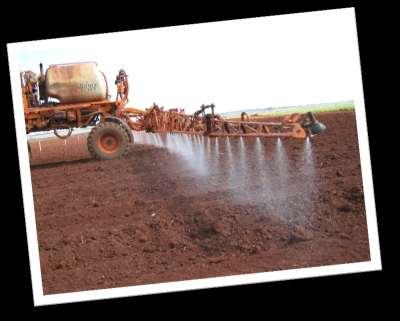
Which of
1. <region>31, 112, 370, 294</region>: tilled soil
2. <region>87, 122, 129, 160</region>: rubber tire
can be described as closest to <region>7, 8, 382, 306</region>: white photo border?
<region>31, 112, 370, 294</region>: tilled soil

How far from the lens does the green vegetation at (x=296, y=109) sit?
10.1 meters

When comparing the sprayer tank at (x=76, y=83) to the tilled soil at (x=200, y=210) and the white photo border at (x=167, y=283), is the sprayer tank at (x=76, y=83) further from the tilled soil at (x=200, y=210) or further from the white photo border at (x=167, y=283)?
the tilled soil at (x=200, y=210)

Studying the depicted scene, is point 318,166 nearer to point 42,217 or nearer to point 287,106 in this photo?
point 287,106

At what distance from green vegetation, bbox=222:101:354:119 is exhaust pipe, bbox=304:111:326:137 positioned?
0.22 feet

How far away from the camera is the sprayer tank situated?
1009 cm

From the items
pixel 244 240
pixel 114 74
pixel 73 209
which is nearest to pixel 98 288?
pixel 73 209

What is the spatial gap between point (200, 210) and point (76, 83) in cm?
185

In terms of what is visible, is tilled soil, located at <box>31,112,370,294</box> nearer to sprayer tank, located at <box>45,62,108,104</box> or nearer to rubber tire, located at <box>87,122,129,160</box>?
rubber tire, located at <box>87,122,129,160</box>

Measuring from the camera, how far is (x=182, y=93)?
10.1 m

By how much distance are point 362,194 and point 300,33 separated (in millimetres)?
1796

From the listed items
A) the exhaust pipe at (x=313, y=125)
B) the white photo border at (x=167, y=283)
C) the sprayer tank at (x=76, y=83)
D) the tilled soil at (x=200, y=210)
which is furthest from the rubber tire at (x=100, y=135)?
the exhaust pipe at (x=313, y=125)

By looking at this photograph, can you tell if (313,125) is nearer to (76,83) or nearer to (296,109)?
(296,109)

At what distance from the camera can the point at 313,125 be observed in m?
10.2

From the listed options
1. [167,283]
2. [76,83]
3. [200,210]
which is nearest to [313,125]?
[200,210]
